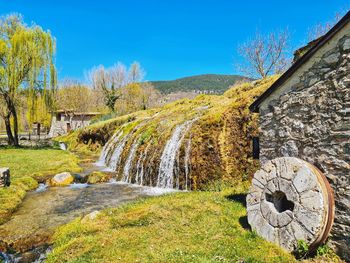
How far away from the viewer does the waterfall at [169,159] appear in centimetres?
1416

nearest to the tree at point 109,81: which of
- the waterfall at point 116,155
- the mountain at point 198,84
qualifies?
the waterfall at point 116,155

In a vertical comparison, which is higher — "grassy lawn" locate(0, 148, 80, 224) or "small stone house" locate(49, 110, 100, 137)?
"small stone house" locate(49, 110, 100, 137)

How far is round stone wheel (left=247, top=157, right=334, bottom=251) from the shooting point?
17.0 feet

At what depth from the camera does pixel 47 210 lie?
10.5 metres

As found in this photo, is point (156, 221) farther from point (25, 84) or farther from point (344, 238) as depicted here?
point (25, 84)

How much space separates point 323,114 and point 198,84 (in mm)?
159040

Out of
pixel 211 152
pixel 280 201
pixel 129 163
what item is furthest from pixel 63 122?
pixel 280 201

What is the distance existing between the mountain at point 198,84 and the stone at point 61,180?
13494cm

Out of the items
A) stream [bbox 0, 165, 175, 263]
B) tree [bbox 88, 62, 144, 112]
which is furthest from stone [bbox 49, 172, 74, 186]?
tree [bbox 88, 62, 144, 112]

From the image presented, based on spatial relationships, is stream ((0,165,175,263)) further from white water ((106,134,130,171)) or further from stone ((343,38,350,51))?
stone ((343,38,350,51))

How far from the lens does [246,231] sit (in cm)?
650

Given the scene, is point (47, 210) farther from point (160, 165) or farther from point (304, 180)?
point (304, 180)

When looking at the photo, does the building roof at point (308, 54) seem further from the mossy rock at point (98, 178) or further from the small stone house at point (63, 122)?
the small stone house at point (63, 122)

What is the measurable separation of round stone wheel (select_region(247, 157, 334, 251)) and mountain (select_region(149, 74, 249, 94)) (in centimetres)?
14427
